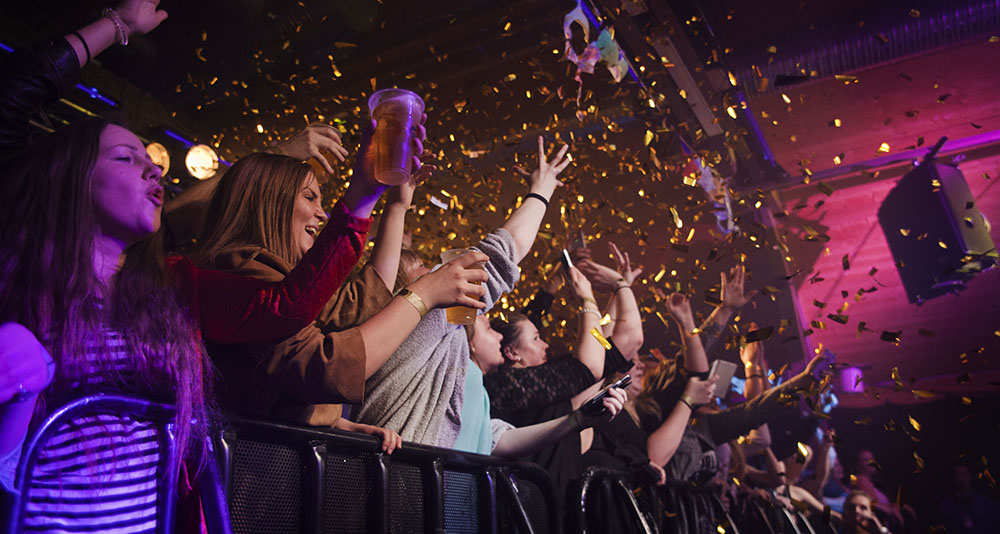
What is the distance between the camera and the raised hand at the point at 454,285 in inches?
59.3

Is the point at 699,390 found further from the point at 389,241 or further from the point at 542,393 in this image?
the point at 389,241

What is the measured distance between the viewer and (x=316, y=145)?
2.08 metres

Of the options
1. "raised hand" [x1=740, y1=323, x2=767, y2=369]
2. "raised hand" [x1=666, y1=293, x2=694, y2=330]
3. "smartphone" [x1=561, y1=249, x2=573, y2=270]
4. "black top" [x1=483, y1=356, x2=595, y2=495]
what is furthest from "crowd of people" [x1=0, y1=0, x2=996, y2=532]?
"raised hand" [x1=740, y1=323, x2=767, y2=369]

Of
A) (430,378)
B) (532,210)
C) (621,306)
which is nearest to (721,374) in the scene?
(621,306)

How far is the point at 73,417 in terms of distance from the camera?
95 centimetres

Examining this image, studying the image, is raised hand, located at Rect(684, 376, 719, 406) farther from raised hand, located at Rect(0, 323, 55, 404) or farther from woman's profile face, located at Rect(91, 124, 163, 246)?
raised hand, located at Rect(0, 323, 55, 404)

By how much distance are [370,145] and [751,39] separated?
437cm

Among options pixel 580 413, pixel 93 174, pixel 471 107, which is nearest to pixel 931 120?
pixel 471 107

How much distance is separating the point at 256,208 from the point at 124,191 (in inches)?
18.6

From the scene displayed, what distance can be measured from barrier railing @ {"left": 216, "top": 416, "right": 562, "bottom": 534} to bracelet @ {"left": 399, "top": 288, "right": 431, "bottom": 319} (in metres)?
0.34

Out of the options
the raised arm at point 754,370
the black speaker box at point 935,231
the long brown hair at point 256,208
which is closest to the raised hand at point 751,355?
the raised arm at point 754,370

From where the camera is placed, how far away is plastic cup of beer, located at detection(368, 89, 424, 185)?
1573mm

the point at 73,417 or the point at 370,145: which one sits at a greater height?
the point at 370,145

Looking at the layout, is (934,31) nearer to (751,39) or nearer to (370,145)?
(751,39)
